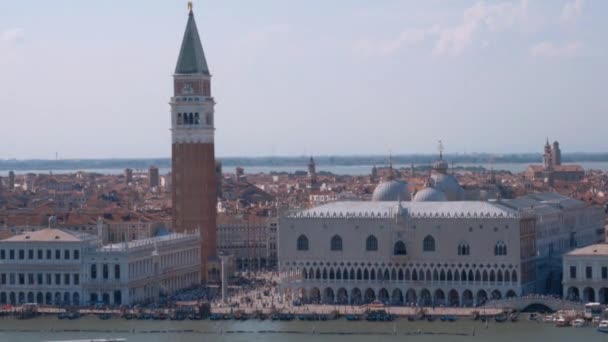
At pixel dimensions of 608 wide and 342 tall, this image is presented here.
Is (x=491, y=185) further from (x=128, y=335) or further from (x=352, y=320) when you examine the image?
(x=128, y=335)

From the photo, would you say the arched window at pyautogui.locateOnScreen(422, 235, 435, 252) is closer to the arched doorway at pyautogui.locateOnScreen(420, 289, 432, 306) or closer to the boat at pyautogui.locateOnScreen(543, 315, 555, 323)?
the arched doorway at pyautogui.locateOnScreen(420, 289, 432, 306)

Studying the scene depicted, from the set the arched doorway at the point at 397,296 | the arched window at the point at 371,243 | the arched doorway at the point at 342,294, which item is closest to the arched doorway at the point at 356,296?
the arched doorway at the point at 342,294

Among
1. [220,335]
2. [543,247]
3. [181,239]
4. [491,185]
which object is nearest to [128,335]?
[220,335]

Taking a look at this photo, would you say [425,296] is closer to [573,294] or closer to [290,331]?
[573,294]

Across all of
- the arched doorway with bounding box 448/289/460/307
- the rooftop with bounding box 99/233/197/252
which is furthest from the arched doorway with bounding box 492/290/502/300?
the rooftop with bounding box 99/233/197/252

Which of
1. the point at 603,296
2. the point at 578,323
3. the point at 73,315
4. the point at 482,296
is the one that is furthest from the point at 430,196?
the point at 73,315

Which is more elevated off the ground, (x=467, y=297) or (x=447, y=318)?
(x=467, y=297)

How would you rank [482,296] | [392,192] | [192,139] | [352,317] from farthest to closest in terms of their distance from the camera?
[192,139] → [392,192] → [482,296] → [352,317]
